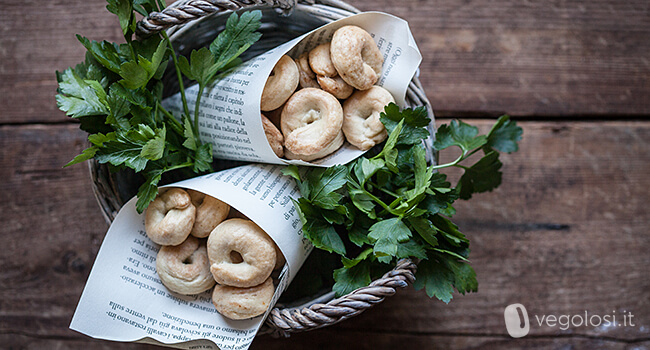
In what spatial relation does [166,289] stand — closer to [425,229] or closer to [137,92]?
[137,92]

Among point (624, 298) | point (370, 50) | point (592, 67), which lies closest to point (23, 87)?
point (370, 50)

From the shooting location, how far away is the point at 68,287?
1.05 metres

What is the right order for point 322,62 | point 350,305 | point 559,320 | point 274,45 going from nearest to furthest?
point 350,305, point 322,62, point 274,45, point 559,320

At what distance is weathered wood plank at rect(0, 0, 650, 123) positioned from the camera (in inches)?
41.6

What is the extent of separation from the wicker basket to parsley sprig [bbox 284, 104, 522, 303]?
0.14ft

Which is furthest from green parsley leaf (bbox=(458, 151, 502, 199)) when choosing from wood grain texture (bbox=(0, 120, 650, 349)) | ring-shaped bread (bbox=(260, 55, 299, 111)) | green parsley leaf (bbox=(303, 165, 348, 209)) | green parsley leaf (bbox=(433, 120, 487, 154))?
ring-shaped bread (bbox=(260, 55, 299, 111))

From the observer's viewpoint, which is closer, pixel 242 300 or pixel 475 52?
pixel 242 300

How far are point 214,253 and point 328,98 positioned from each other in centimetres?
33

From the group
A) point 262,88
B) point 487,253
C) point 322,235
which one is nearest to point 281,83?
point 262,88

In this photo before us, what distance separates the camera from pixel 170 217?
0.79m

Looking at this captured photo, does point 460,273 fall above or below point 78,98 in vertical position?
below

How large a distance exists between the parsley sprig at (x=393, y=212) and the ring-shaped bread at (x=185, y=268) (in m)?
0.20

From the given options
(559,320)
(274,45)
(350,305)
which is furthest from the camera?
(559,320)

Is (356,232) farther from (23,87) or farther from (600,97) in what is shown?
(23,87)
